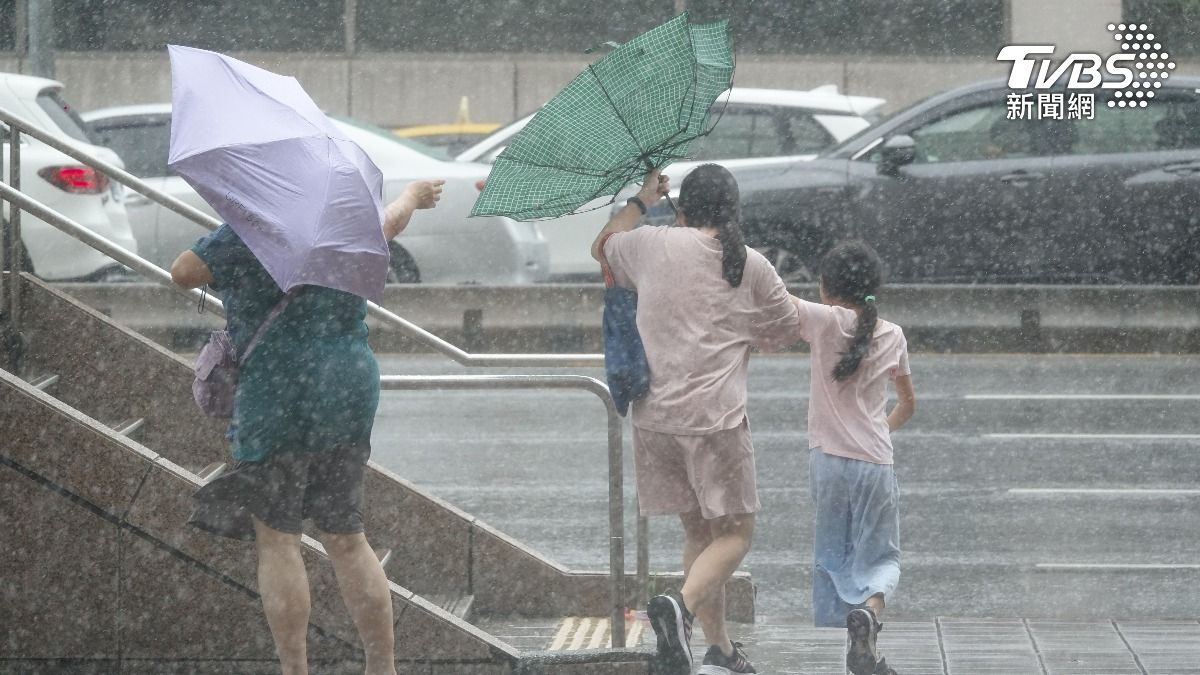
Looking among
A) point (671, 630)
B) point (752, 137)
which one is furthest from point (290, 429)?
point (752, 137)

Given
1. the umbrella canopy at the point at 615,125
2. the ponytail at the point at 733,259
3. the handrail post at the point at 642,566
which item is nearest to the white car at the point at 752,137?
the handrail post at the point at 642,566

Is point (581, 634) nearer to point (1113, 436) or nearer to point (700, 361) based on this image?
point (700, 361)

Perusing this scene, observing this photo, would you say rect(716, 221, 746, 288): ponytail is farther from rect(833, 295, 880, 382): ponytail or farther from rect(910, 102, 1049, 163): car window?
rect(910, 102, 1049, 163): car window

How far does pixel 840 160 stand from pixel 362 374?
1115 centimetres

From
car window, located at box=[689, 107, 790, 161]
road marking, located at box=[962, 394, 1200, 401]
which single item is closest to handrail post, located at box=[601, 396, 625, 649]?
road marking, located at box=[962, 394, 1200, 401]

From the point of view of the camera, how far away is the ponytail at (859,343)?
5816 mm

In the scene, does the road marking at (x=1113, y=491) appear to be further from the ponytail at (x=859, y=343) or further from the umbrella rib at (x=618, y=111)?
the umbrella rib at (x=618, y=111)

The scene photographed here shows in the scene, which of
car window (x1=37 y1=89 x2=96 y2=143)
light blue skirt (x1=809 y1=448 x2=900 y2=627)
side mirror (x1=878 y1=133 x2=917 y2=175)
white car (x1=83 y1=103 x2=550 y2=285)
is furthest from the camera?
white car (x1=83 y1=103 x2=550 y2=285)

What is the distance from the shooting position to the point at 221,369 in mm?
5105

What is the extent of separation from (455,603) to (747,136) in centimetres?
1097

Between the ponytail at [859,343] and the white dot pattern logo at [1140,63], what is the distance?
401 inches

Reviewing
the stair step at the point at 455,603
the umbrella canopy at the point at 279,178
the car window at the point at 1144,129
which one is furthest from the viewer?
the car window at the point at 1144,129

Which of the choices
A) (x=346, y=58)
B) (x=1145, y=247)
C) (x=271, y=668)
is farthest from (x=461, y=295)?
(x=346, y=58)

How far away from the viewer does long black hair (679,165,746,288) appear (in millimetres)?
5594
